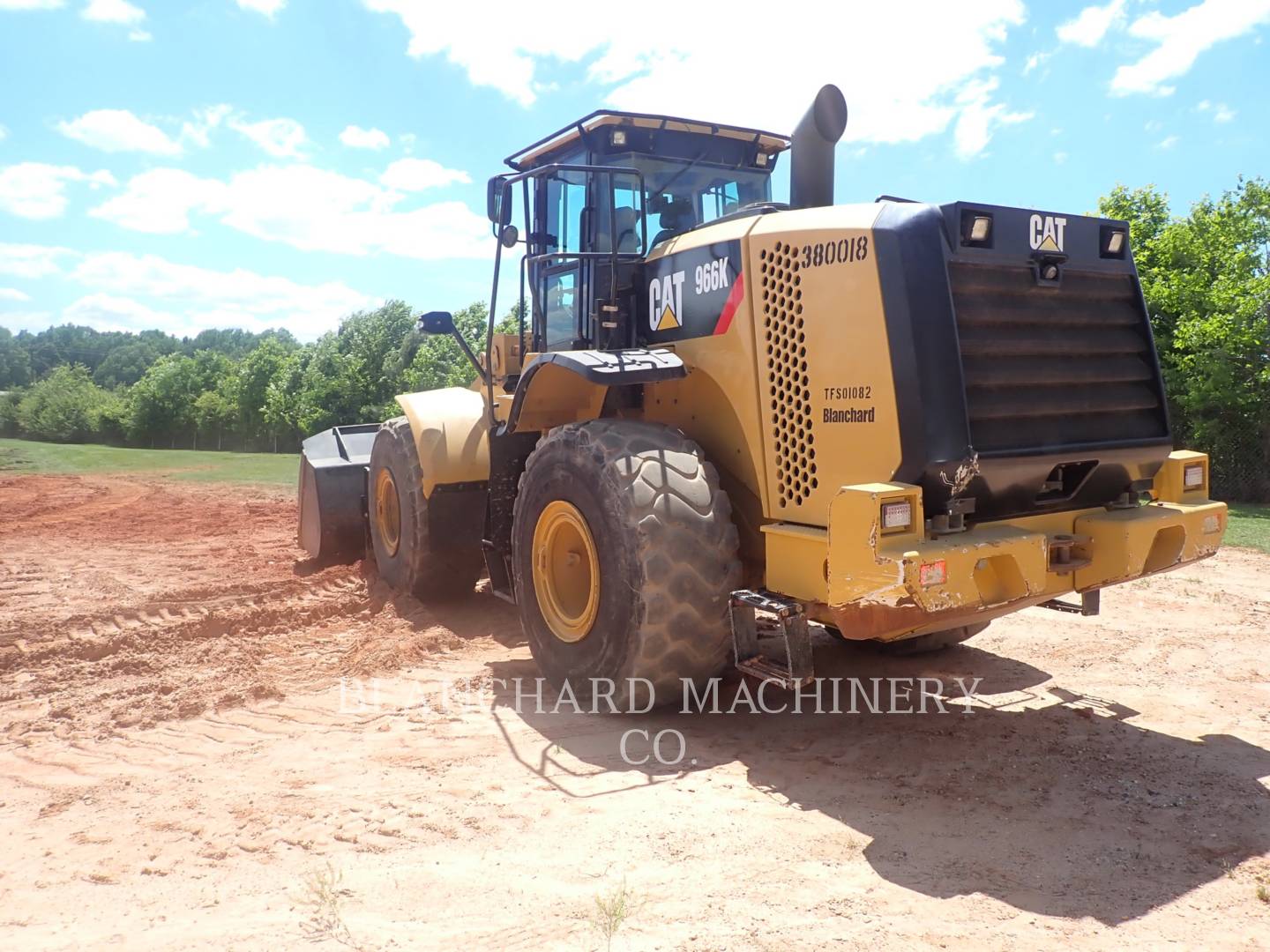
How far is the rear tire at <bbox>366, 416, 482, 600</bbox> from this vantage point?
747 cm

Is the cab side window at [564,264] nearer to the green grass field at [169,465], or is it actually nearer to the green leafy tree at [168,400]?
the green grass field at [169,465]

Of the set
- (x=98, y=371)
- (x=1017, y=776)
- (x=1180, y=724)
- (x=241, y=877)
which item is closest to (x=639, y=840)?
(x=241, y=877)

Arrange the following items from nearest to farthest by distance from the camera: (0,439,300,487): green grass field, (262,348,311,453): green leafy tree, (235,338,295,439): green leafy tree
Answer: (0,439,300,487): green grass field, (262,348,311,453): green leafy tree, (235,338,295,439): green leafy tree

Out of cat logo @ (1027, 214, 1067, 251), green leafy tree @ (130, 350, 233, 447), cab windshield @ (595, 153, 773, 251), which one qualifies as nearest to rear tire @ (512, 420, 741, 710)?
cab windshield @ (595, 153, 773, 251)

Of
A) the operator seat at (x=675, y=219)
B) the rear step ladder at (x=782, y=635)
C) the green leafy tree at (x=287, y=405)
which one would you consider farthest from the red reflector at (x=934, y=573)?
the green leafy tree at (x=287, y=405)

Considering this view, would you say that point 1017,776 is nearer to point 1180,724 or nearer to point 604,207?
point 1180,724

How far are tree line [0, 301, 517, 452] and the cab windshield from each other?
30.7 meters

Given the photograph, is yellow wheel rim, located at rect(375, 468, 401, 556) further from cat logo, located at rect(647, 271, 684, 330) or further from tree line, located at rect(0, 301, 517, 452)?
tree line, located at rect(0, 301, 517, 452)

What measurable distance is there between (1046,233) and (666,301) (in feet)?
6.55

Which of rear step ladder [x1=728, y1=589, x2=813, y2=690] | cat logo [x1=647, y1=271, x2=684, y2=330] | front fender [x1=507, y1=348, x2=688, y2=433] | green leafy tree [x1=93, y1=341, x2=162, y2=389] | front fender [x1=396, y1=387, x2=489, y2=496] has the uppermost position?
green leafy tree [x1=93, y1=341, x2=162, y2=389]

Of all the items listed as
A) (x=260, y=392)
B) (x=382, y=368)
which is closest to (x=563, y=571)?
(x=382, y=368)

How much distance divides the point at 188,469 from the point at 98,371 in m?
121

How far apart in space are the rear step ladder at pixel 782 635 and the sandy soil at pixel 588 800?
1.53 feet

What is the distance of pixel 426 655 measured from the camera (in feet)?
21.2
